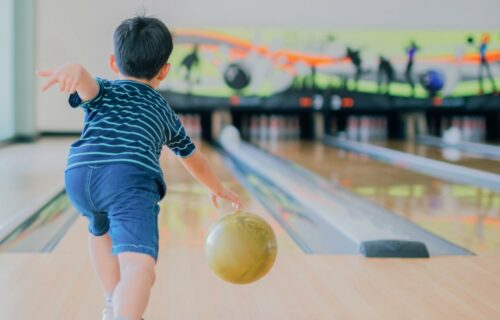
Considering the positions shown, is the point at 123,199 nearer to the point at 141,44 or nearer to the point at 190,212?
the point at 141,44

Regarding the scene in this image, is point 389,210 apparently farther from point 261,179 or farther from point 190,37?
point 190,37

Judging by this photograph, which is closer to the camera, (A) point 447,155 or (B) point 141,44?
(B) point 141,44

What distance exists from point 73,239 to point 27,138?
19.5ft

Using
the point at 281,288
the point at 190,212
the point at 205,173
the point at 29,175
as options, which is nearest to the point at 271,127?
the point at 29,175

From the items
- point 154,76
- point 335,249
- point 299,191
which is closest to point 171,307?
point 154,76

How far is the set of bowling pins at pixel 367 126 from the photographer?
10.1 meters

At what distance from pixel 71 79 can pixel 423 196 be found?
3651 millimetres

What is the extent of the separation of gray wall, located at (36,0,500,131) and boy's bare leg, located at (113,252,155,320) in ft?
26.5

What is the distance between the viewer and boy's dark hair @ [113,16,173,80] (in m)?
1.79

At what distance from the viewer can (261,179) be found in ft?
19.1

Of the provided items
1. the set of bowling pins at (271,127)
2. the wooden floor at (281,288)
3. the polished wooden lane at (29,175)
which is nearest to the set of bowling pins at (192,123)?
the set of bowling pins at (271,127)

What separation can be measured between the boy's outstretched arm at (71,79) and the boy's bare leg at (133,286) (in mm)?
379

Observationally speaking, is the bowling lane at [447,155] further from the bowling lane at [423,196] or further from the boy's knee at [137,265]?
the boy's knee at [137,265]

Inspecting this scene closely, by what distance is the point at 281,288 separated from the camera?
2.51 m
